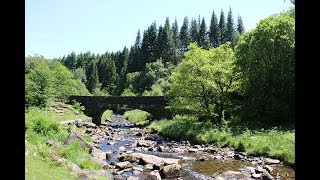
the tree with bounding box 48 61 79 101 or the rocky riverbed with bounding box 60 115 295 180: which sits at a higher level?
the tree with bounding box 48 61 79 101

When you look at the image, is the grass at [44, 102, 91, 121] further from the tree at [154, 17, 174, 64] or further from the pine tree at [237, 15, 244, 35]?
the pine tree at [237, 15, 244, 35]

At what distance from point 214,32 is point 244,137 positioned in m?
87.0

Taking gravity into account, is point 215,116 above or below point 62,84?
below

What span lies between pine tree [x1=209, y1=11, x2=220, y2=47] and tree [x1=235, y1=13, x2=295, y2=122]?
7397cm

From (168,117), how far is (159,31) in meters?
62.2

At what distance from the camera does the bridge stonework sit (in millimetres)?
45753

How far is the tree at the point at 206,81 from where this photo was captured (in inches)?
1278

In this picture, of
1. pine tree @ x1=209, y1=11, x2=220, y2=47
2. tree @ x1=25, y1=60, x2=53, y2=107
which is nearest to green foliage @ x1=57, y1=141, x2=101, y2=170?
tree @ x1=25, y1=60, x2=53, y2=107

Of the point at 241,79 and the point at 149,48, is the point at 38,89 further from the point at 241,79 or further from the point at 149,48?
the point at 149,48

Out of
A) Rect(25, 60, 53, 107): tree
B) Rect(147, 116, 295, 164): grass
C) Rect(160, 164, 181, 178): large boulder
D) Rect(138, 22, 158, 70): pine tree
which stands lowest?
Rect(160, 164, 181, 178): large boulder

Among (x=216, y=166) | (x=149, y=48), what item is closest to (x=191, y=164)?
(x=216, y=166)

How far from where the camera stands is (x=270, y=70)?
3183cm
